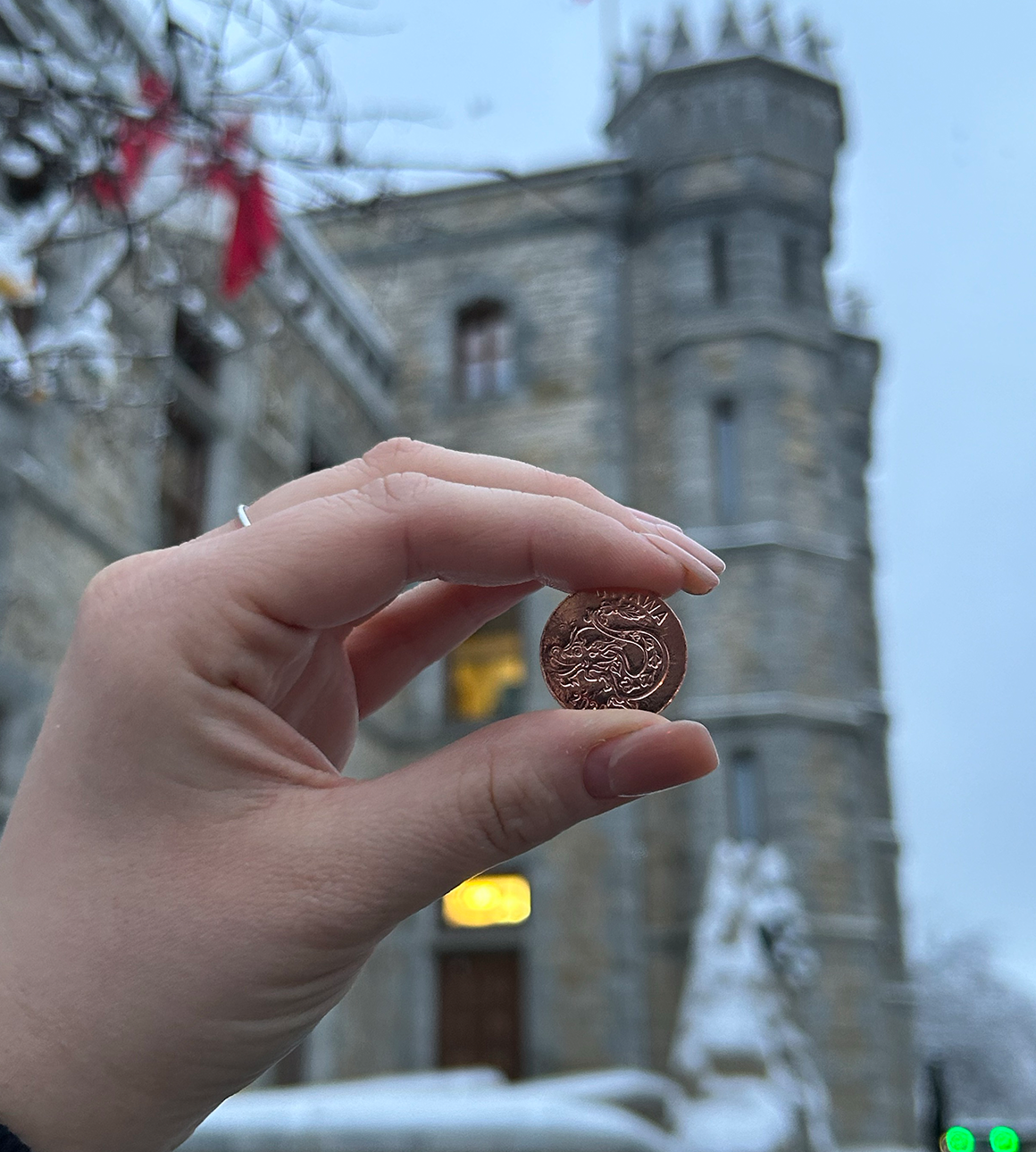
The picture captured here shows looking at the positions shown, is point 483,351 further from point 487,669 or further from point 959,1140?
point 959,1140

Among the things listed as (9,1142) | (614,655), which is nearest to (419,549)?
(614,655)

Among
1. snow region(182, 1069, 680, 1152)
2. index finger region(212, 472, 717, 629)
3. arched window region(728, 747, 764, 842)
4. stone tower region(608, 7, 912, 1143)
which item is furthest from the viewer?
arched window region(728, 747, 764, 842)

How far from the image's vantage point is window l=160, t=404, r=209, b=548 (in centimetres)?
1073

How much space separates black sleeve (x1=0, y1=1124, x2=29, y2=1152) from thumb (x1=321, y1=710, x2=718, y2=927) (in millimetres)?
423

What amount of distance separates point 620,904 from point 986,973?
19856 mm

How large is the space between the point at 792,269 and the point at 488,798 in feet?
46.3

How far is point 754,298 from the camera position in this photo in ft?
45.9

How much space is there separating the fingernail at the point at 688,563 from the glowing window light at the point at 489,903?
39.6ft

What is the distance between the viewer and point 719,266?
14.6 m

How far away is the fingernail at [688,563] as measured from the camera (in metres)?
1.66

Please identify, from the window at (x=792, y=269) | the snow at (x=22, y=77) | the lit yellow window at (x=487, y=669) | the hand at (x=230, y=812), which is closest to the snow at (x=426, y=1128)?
the snow at (x=22, y=77)

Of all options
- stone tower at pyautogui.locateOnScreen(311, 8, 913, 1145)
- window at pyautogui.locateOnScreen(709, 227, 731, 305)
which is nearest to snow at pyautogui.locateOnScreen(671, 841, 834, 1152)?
stone tower at pyautogui.locateOnScreen(311, 8, 913, 1145)

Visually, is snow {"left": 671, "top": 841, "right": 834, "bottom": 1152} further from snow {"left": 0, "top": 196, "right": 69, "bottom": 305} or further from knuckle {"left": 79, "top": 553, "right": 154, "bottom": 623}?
knuckle {"left": 79, "top": 553, "right": 154, "bottom": 623}

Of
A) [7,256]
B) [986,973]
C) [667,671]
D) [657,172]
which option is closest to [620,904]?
[657,172]
